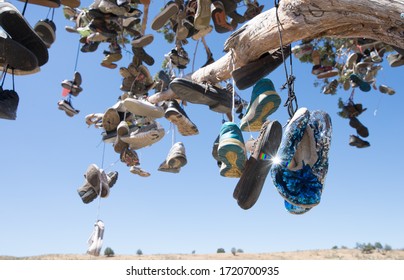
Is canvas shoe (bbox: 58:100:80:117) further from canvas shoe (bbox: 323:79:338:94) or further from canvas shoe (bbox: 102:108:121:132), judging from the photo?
canvas shoe (bbox: 323:79:338:94)

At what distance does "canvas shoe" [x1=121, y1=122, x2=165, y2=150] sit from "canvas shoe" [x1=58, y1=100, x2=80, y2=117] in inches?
55.9

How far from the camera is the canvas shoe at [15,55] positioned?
7.13 ft

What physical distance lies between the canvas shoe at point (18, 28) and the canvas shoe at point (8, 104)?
34 centimetres

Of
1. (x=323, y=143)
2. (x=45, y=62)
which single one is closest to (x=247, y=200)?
(x=323, y=143)

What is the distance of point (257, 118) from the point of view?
2363 mm

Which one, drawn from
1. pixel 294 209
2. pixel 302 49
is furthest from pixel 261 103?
pixel 302 49

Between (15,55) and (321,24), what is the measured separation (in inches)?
69.3

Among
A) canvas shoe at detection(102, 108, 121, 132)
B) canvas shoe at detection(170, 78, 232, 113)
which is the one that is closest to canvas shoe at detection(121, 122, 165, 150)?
canvas shoe at detection(102, 108, 121, 132)

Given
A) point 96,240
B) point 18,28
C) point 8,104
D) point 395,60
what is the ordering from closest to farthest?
point 18,28
point 8,104
point 96,240
point 395,60

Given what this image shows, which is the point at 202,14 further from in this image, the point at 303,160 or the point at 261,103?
the point at 303,160

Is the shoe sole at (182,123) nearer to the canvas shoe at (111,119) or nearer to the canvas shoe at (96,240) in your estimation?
the canvas shoe at (111,119)

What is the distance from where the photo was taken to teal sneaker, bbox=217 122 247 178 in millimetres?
2016

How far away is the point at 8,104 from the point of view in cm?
243

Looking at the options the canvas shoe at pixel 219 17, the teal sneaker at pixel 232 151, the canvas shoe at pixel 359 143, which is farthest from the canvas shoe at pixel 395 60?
the teal sneaker at pixel 232 151
